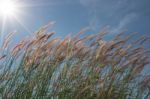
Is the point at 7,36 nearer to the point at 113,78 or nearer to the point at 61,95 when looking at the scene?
the point at 61,95

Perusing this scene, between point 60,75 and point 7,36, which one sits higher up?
point 7,36

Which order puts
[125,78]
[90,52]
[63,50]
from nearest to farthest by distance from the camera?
[63,50]
[90,52]
[125,78]

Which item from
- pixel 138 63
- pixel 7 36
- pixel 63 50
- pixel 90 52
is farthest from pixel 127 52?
pixel 7 36

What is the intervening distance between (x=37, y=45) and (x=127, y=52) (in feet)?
3.89

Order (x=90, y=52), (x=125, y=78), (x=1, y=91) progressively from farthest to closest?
(x=125, y=78), (x=90, y=52), (x=1, y=91)

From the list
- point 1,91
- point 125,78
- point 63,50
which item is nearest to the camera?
point 1,91

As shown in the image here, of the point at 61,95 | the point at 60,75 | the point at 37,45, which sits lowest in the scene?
the point at 61,95

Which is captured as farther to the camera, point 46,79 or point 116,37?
point 116,37

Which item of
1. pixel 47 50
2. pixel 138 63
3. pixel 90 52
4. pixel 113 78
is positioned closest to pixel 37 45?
pixel 47 50

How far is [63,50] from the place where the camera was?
159 inches

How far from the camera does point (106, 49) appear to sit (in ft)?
13.6

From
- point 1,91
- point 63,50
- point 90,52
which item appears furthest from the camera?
point 90,52

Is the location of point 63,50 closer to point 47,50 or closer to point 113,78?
point 47,50

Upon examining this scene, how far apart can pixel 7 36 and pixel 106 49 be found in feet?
3.67
